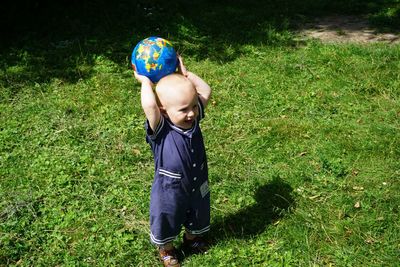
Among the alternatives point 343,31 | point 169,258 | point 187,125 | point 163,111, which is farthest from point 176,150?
point 343,31

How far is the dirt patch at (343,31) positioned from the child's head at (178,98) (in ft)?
20.1

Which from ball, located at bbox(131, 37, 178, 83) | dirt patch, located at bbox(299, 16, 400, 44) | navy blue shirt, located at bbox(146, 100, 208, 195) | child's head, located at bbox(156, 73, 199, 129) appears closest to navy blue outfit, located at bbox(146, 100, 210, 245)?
navy blue shirt, located at bbox(146, 100, 208, 195)

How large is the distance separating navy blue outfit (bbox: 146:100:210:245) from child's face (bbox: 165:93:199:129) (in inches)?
2.7

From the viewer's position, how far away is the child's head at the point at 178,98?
3.55 meters

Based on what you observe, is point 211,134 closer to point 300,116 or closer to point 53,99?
point 300,116

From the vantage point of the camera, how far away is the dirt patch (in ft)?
29.7

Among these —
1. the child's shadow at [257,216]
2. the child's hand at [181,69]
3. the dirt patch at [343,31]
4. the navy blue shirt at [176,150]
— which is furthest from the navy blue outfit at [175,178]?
the dirt patch at [343,31]

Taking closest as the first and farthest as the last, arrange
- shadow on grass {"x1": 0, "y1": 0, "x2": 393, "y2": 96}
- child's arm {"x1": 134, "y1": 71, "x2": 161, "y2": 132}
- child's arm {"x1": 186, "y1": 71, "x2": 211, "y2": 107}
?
child's arm {"x1": 134, "y1": 71, "x2": 161, "y2": 132} → child's arm {"x1": 186, "y1": 71, "x2": 211, "y2": 107} → shadow on grass {"x1": 0, "y1": 0, "x2": 393, "y2": 96}

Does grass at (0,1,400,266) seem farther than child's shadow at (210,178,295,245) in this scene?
No

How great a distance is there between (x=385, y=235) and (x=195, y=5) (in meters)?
7.86

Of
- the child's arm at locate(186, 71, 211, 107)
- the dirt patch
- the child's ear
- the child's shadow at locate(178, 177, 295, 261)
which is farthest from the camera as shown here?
the dirt patch

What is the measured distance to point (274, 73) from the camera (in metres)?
7.73

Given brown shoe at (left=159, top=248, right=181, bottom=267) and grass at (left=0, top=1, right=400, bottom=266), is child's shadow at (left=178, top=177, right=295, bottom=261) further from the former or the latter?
brown shoe at (left=159, top=248, right=181, bottom=267)

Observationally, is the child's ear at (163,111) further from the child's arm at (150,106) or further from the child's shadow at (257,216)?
the child's shadow at (257,216)
